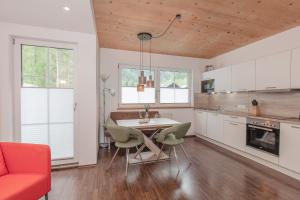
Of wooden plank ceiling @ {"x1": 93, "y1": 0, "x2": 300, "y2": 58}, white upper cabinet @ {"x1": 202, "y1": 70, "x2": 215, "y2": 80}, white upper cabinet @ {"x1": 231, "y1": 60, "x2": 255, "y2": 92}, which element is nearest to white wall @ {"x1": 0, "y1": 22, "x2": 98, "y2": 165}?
wooden plank ceiling @ {"x1": 93, "y1": 0, "x2": 300, "y2": 58}

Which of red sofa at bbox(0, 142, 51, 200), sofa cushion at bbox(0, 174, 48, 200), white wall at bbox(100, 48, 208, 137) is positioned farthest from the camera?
white wall at bbox(100, 48, 208, 137)

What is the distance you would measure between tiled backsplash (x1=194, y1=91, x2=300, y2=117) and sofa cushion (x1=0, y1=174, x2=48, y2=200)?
13.4 ft

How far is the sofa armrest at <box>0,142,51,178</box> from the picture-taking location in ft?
5.52

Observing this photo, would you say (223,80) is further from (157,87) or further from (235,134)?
(157,87)

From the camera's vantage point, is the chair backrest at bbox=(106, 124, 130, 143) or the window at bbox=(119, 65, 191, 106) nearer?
the chair backrest at bbox=(106, 124, 130, 143)

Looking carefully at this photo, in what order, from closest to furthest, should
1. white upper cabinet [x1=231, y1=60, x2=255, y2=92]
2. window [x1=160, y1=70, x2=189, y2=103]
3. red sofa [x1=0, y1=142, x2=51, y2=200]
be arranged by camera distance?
red sofa [x1=0, y1=142, x2=51, y2=200] → white upper cabinet [x1=231, y1=60, x2=255, y2=92] → window [x1=160, y1=70, x2=189, y2=103]

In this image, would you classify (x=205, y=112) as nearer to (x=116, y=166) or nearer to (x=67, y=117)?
(x=116, y=166)

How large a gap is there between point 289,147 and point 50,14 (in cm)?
419

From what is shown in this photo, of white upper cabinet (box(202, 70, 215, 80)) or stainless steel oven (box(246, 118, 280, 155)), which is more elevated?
white upper cabinet (box(202, 70, 215, 80))

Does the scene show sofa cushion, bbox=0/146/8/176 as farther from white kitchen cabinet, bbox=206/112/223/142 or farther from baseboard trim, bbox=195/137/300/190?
white kitchen cabinet, bbox=206/112/223/142

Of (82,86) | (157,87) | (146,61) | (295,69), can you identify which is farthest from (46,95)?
(295,69)

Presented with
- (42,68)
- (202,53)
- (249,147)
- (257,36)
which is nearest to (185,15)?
(257,36)

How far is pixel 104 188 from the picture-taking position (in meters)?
2.18

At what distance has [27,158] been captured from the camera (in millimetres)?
1698
